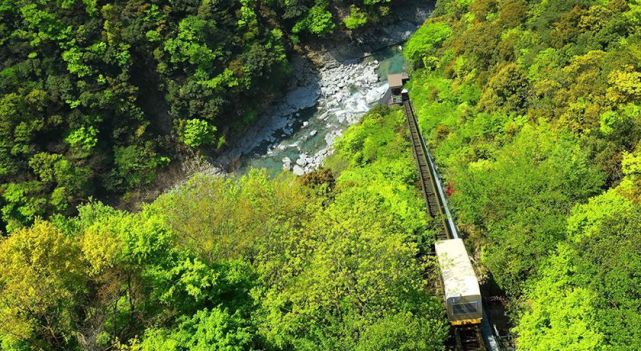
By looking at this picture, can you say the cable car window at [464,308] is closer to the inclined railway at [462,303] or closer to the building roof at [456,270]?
the inclined railway at [462,303]

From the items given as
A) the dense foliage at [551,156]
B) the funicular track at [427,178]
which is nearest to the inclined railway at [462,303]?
the dense foliage at [551,156]

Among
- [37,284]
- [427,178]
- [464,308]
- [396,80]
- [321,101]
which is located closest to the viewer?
[37,284]

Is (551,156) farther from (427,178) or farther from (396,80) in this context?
(396,80)

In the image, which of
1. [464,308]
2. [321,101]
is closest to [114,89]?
[321,101]

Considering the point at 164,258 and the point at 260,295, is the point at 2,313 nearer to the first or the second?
the point at 164,258

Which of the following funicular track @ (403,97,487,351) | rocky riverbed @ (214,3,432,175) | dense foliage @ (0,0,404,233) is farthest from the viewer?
rocky riverbed @ (214,3,432,175)

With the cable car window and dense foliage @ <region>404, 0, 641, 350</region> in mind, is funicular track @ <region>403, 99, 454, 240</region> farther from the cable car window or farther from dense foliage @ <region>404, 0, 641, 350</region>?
the cable car window

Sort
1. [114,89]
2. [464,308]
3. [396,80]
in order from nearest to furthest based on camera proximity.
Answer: [464,308], [114,89], [396,80]

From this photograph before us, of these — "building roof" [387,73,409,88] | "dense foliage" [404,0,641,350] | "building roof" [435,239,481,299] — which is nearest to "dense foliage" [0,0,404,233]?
"building roof" [387,73,409,88]
